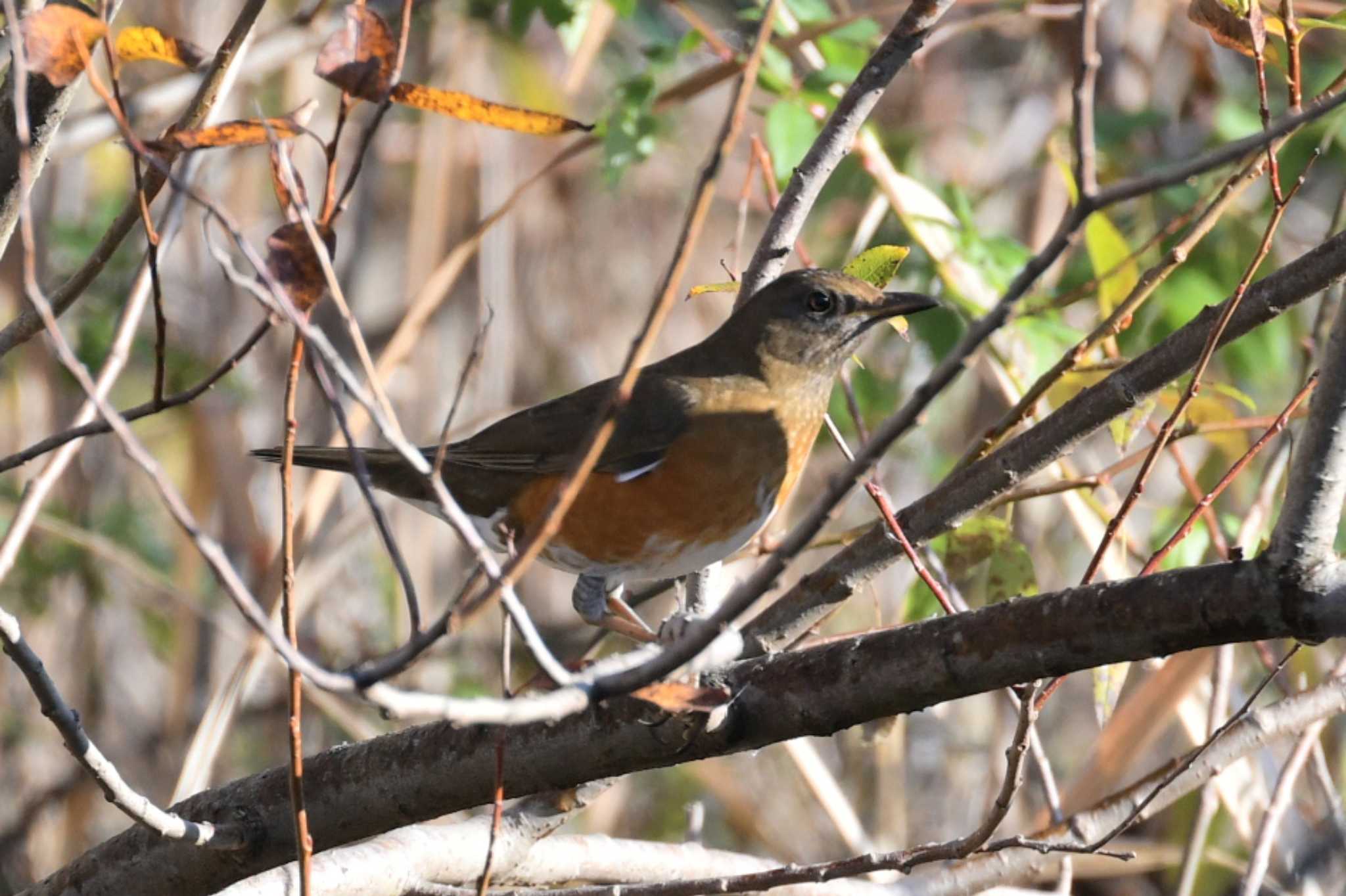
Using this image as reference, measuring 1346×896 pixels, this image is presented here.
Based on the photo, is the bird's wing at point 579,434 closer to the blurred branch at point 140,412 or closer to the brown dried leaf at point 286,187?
the blurred branch at point 140,412

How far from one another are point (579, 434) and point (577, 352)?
392 cm

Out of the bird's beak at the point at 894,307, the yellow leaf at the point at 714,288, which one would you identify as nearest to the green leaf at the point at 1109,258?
the bird's beak at the point at 894,307

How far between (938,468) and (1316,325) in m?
2.61

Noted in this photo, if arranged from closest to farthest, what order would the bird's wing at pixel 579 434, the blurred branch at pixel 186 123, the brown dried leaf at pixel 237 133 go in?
the brown dried leaf at pixel 237 133 < the blurred branch at pixel 186 123 < the bird's wing at pixel 579 434

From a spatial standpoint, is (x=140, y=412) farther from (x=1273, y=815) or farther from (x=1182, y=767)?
(x=1273, y=815)

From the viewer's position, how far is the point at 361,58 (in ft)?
5.45

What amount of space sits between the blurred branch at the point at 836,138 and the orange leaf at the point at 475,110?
0.86 meters

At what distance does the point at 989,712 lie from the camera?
670cm

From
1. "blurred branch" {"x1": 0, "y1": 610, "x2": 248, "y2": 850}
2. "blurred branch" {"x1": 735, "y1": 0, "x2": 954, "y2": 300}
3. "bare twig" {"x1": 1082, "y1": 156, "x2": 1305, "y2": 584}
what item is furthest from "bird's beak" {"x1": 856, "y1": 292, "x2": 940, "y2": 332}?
"blurred branch" {"x1": 0, "y1": 610, "x2": 248, "y2": 850}

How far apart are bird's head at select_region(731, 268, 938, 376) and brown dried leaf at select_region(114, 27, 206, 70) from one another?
1633 mm

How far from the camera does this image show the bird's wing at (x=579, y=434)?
3.32 metres

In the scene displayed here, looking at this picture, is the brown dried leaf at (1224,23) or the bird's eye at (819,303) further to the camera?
the bird's eye at (819,303)

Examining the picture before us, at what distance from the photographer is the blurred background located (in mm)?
4371

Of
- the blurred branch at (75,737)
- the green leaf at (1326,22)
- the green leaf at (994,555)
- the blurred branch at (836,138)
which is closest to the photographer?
the blurred branch at (75,737)
